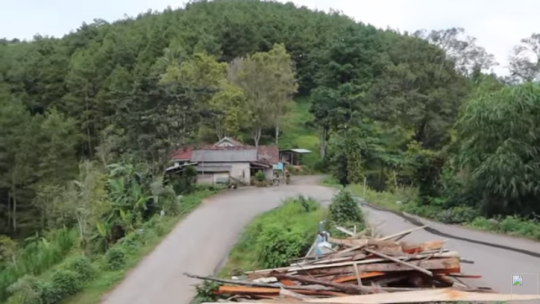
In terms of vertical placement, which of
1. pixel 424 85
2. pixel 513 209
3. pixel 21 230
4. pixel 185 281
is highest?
pixel 424 85

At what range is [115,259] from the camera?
45.1 ft

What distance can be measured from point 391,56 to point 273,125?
32.0ft

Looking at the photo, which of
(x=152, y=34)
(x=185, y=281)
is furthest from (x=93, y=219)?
(x=152, y=34)

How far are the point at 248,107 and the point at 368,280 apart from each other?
93.0 feet

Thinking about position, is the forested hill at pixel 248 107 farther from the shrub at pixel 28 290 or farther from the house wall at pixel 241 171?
the shrub at pixel 28 290

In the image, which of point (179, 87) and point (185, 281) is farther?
point (179, 87)

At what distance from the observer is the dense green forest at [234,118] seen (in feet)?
53.5

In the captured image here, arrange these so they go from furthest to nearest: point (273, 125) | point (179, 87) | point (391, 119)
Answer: point (273, 125)
point (391, 119)
point (179, 87)

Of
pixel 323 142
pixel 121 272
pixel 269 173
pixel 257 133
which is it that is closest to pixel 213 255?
pixel 121 272

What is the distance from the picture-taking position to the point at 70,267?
12695mm

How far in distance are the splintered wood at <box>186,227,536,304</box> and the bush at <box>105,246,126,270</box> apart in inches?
273

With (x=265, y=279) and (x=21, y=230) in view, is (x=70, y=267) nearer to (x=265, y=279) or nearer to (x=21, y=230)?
(x=265, y=279)

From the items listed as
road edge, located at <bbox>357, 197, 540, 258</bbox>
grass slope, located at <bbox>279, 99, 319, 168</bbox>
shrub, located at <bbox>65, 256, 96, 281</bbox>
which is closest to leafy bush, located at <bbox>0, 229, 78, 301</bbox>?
shrub, located at <bbox>65, 256, 96, 281</bbox>

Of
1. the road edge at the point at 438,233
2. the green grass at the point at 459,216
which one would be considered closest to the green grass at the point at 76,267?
the road edge at the point at 438,233
